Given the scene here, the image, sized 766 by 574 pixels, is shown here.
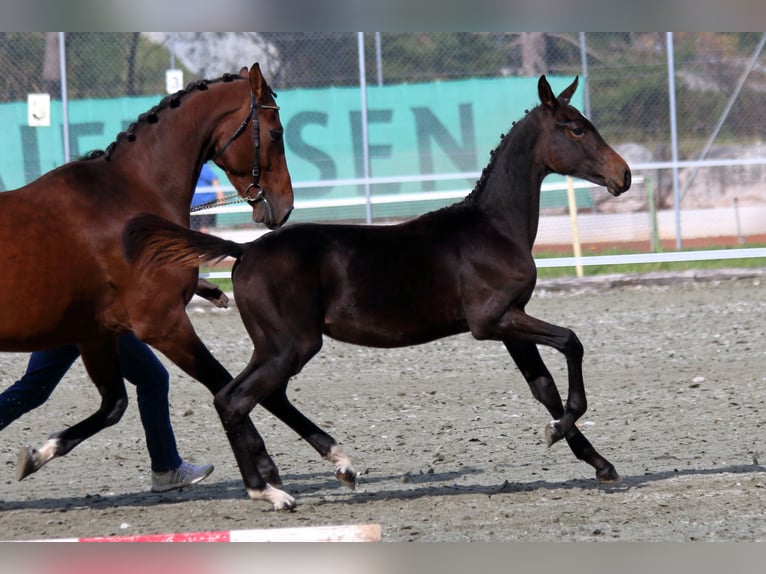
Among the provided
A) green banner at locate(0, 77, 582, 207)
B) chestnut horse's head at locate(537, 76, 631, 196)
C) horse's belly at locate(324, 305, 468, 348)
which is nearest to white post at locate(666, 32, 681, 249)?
green banner at locate(0, 77, 582, 207)

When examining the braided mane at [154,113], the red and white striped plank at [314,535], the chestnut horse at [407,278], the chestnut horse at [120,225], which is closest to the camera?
the red and white striped plank at [314,535]

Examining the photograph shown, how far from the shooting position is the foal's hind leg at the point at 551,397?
17.3 feet

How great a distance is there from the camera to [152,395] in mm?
5621

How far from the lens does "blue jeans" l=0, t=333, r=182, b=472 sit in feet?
18.2

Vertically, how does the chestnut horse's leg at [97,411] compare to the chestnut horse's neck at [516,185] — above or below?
below

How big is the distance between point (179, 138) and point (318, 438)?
1.56 meters

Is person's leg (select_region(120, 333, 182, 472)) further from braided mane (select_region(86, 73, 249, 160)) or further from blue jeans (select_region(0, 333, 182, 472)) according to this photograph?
braided mane (select_region(86, 73, 249, 160))

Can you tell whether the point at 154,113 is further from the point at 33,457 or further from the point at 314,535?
the point at 314,535

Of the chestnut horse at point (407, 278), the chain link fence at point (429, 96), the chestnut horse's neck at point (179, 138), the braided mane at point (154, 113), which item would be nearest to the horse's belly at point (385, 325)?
the chestnut horse at point (407, 278)

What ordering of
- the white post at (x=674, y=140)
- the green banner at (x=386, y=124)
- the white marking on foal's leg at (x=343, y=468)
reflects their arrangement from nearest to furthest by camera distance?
the white marking on foal's leg at (x=343, y=468), the white post at (x=674, y=140), the green banner at (x=386, y=124)

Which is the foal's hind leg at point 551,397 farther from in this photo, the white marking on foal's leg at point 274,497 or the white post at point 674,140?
the white post at point 674,140

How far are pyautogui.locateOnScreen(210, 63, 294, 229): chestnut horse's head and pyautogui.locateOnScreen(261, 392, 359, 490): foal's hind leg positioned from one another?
84 cm

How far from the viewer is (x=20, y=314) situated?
476 cm

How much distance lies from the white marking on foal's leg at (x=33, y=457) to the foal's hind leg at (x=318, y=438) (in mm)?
1028
